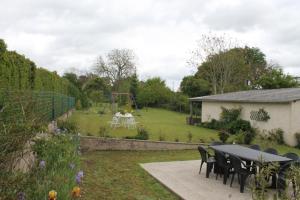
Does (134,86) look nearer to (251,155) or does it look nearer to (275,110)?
(275,110)

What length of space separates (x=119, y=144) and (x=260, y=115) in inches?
416

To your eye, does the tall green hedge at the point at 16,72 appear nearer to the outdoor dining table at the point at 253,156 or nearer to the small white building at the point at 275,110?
the outdoor dining table at the point at 253,156

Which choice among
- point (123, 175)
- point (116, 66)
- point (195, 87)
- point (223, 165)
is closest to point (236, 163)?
point (223, 165)

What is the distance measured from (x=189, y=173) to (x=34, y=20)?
29.9 ft

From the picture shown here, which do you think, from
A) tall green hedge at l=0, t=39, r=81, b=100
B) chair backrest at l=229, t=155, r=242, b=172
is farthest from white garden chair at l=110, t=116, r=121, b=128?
chair backrest at l=229, t=155, r=242, b=172

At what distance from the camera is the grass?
7.38 m

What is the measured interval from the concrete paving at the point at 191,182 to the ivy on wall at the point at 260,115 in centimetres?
1015

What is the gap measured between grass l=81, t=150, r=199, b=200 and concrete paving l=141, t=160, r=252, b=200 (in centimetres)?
26

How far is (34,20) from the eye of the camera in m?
13.7

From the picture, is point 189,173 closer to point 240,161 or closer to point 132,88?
point 240,161

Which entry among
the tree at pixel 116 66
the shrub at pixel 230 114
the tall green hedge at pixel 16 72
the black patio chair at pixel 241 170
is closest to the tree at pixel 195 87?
the tree at pixel 116 66

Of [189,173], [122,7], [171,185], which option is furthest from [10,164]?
[122,7]

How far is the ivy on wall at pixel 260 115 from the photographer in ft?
64.1

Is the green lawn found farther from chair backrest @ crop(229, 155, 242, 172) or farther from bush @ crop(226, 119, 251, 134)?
chair backrest @ crop(229, 155, 242, 172)
